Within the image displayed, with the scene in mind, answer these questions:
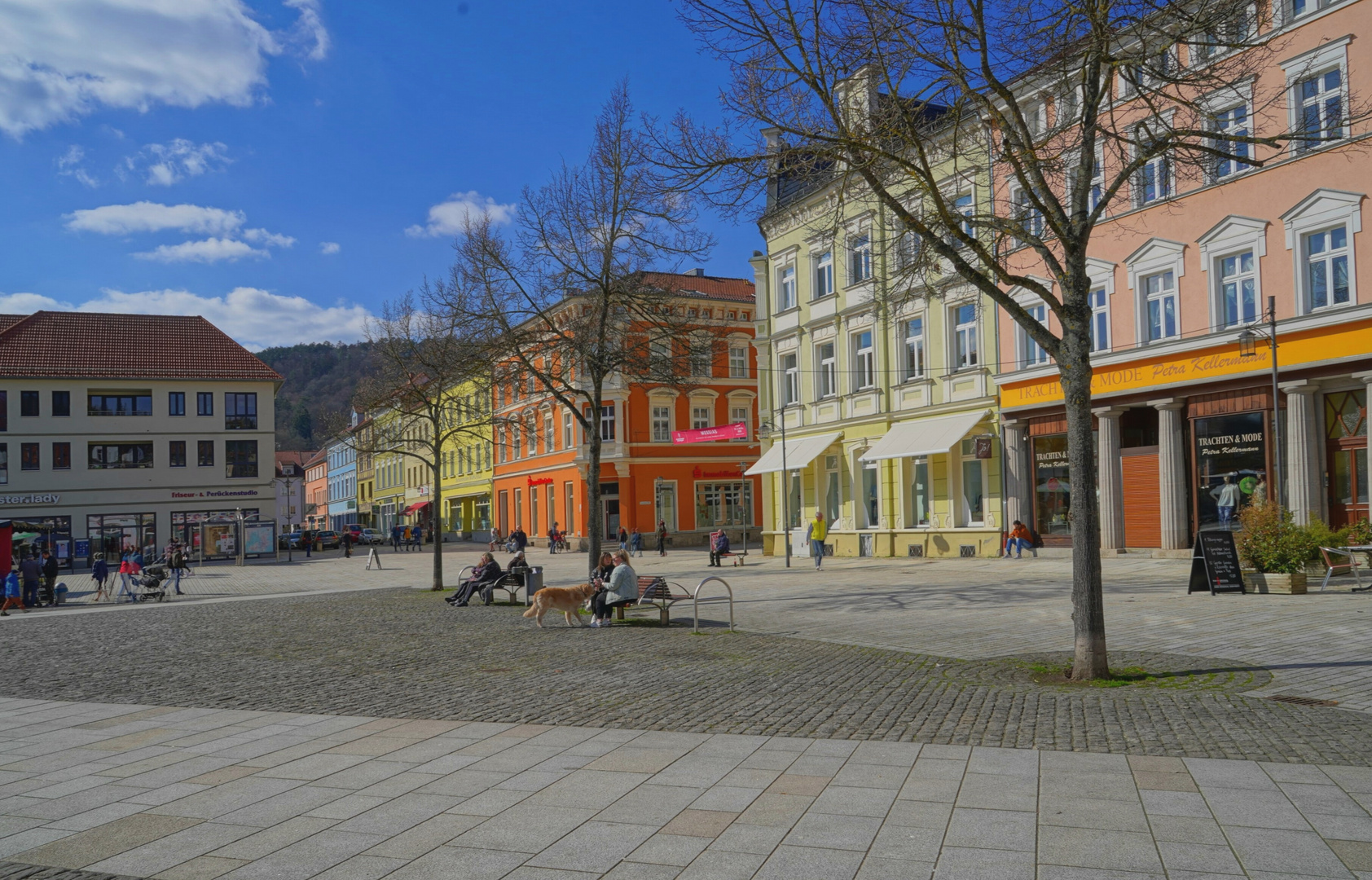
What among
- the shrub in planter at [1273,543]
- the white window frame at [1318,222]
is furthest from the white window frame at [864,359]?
the shrub in planter at [1273,543]

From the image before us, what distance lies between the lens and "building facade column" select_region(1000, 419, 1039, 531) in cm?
2922

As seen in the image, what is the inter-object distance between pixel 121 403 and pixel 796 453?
40949 mm

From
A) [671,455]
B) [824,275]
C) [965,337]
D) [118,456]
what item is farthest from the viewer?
[118,456]

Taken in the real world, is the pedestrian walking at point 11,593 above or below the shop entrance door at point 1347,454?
below

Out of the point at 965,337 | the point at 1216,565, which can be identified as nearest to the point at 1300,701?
the point at 1216,565

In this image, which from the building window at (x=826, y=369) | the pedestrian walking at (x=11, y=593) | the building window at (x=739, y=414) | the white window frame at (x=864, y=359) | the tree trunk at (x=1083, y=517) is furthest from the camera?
the building window at (x=739, y=414)

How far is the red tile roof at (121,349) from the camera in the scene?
57.5 m

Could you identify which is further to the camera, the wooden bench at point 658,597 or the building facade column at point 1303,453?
the building facade column at point 1303,453

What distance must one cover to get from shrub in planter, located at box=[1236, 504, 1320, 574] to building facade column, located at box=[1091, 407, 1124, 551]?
8.77 metres

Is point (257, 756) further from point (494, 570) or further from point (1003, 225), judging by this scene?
point (494, 570)

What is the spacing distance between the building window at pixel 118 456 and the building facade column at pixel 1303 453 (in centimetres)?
5558

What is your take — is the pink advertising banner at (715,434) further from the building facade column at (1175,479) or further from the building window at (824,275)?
the building facade column at (1175,479)

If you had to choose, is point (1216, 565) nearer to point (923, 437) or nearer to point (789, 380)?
point (923, 437)

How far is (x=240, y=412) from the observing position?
60.6 m
